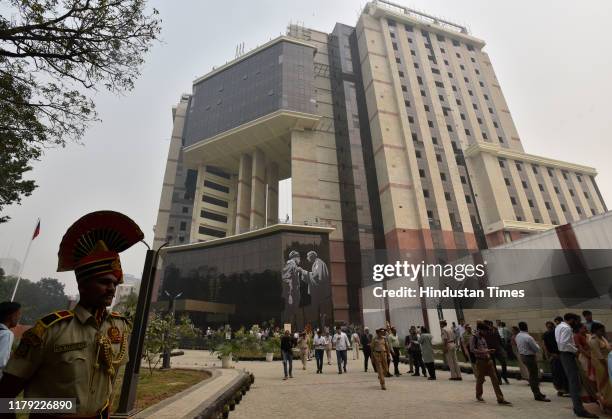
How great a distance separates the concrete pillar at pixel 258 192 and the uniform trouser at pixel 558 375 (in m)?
45.1

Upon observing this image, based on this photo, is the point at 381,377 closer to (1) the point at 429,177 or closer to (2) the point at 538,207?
(1) the point at 429,177

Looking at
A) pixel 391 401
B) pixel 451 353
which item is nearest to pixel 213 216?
pixel 451 353

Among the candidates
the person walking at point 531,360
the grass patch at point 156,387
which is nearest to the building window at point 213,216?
the grass patch at point 156,387

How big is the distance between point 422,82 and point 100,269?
62979 mm

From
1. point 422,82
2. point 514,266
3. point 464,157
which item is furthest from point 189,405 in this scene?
point 422,82

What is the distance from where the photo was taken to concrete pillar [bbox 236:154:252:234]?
52.6 meters

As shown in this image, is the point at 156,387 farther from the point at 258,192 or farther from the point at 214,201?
the point at 214,201

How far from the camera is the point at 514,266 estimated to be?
704 inches

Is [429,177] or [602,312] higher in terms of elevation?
[429,177]

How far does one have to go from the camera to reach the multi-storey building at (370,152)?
46.1 m

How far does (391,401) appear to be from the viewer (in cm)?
743

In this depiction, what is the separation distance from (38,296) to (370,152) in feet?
310

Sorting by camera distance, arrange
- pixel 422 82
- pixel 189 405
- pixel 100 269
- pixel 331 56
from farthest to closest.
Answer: pixel 331 56 < pixel 422 82 < pixel 189 405 < pixel 100 269

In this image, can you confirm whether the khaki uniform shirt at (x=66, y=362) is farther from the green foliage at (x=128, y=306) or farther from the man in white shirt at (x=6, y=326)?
the green foliage at (x=128, y=306)
